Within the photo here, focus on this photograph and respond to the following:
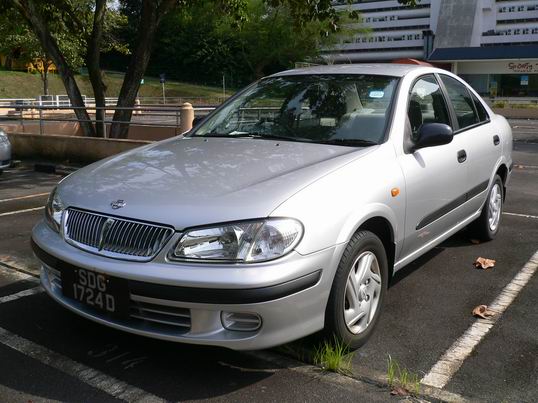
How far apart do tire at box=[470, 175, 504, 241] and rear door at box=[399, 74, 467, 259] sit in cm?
81

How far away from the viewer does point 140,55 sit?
1218 cm

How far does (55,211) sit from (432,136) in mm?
2394

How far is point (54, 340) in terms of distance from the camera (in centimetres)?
347

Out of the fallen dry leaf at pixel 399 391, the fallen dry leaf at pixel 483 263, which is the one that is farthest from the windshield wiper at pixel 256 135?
the fallen dry leaf at pixel 483 263

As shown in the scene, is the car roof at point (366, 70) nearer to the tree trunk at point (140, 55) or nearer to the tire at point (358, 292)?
the tire at point (358, 292)

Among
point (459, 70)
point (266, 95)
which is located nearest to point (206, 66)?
point (459, 70)

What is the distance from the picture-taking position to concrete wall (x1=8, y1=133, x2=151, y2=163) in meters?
10.9

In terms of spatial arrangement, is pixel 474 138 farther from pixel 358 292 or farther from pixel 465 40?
pixel 465 40

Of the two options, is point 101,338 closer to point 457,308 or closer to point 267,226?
point 267,226

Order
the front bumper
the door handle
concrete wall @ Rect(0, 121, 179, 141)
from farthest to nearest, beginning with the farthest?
concrete wall @ Rect(0, 121, 179, 141) → the door handle → the front bumper

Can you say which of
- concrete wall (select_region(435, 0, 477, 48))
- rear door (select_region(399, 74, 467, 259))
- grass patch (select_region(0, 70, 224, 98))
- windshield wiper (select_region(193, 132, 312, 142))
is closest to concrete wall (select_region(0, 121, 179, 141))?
windshield wiper (select_region(193, 132, 312, 142))

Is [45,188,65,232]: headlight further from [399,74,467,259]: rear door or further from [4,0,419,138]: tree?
[4,0,419,138]: tree

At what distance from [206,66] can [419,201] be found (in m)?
71.9

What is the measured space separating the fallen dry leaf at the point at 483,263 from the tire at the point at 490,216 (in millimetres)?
471
